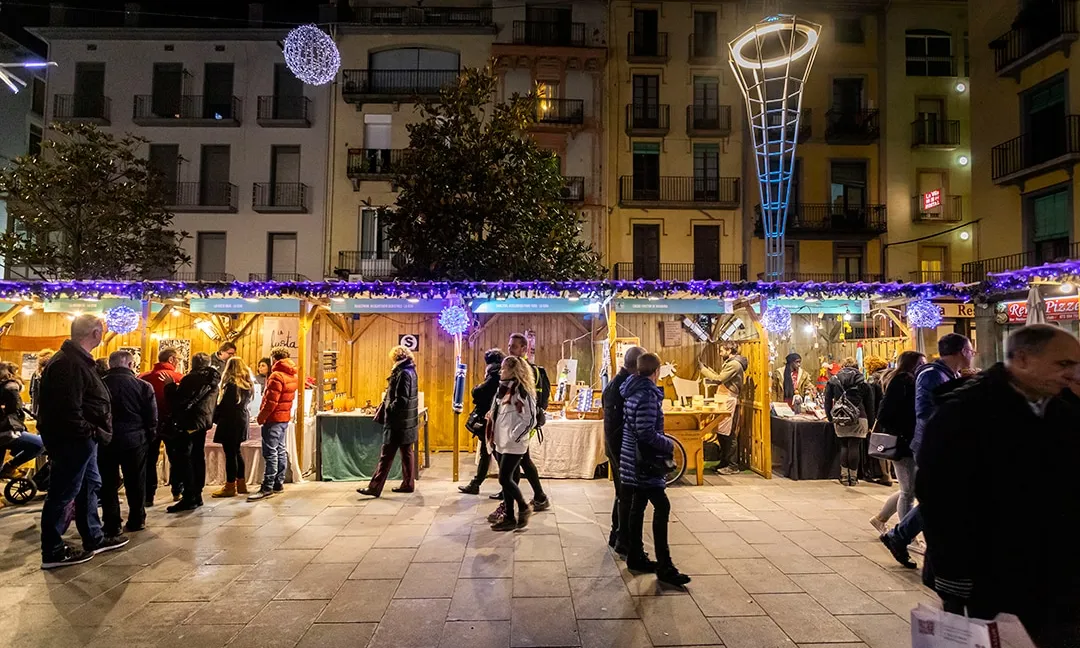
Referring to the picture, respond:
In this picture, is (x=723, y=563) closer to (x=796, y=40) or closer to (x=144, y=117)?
(x=796, y=40)

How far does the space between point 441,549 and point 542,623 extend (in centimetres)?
172

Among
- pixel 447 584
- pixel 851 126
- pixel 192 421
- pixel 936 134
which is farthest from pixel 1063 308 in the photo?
pixel 936 134

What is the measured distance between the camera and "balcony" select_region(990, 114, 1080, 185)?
14.2 meters

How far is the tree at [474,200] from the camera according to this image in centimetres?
1134

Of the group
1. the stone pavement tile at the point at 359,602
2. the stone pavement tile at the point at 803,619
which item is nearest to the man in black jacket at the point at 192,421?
the stone pavement tile at the point at 359,602

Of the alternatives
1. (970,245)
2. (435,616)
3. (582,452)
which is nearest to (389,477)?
(582,452)

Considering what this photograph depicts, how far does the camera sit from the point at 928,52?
20328mm

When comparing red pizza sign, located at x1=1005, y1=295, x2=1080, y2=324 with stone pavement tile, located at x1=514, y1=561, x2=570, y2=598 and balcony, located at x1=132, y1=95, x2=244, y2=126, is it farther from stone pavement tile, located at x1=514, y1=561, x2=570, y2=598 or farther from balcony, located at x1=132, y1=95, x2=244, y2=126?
balcony, located at x1=132, y1=95, x2=244, y2=126

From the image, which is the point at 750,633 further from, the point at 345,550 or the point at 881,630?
the point at 345,550

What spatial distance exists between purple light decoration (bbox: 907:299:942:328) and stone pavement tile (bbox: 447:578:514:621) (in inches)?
280

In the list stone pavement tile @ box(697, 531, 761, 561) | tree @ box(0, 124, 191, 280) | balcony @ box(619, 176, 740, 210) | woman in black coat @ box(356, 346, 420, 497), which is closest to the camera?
stone pavement tile @ box(697, 531, 761, 561)

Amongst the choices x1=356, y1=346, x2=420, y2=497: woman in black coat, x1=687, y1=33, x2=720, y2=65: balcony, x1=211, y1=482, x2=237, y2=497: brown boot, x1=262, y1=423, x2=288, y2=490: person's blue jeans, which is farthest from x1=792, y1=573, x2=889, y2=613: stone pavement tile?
x1=687, y1=33, x2=720, y2=65: balcony

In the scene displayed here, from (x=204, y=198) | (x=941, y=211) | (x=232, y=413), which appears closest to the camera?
(x=232, y=413)

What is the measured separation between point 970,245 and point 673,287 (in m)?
17.5
